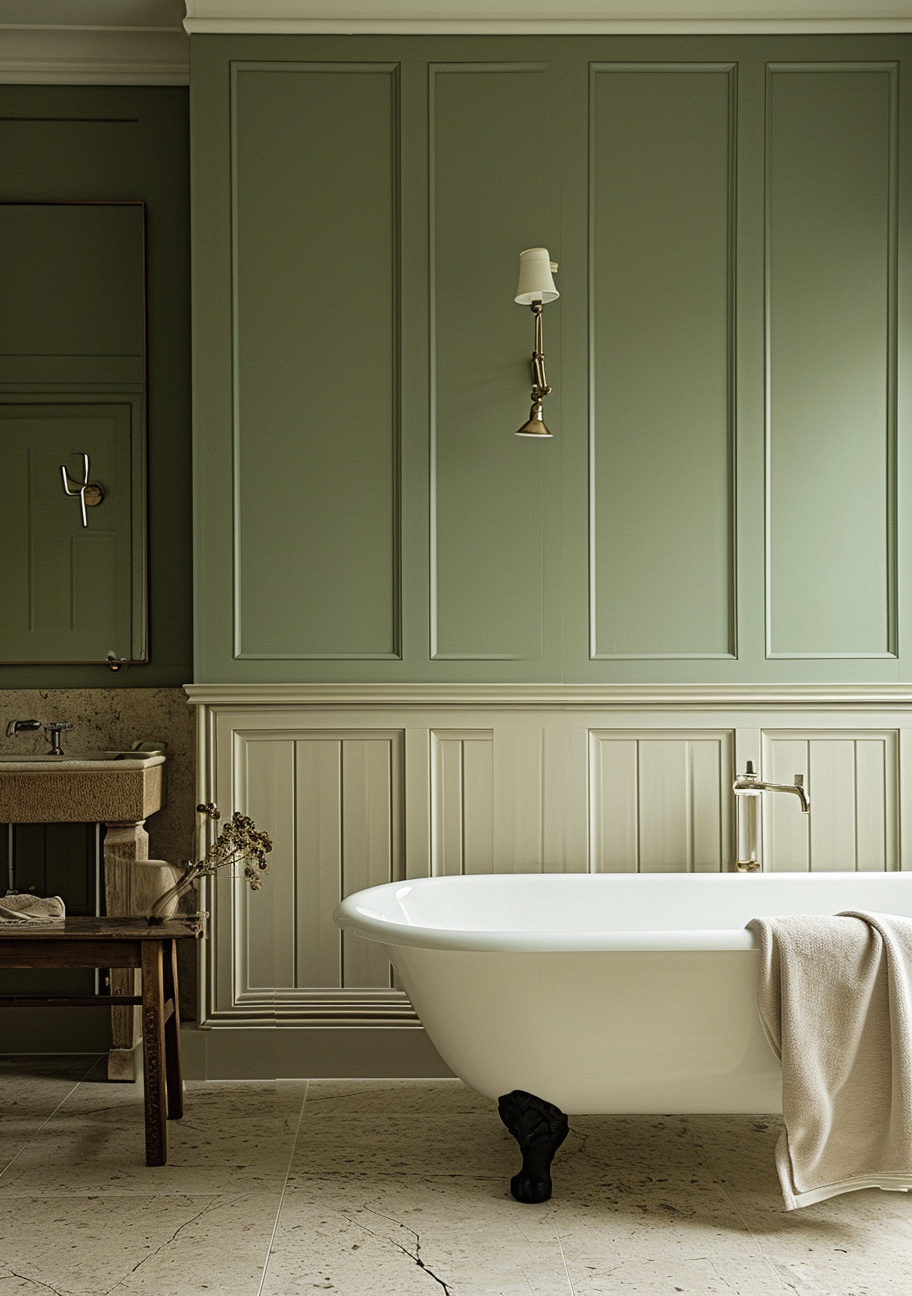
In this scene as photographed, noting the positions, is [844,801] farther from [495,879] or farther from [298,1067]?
[298,1067]

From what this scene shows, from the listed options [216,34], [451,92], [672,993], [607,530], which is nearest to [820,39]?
[451,92]

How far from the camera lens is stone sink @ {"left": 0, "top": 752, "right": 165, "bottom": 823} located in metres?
2.62

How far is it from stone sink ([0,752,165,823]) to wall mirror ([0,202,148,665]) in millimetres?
488

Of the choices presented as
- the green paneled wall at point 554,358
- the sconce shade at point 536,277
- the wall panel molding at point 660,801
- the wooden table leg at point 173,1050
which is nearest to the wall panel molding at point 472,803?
the wall panel molding at point 660,801

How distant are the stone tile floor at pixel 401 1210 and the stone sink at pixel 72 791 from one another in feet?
2.34

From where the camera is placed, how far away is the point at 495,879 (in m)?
2.62

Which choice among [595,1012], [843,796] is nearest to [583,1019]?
[595,1012]

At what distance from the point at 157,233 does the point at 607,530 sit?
1.57 m

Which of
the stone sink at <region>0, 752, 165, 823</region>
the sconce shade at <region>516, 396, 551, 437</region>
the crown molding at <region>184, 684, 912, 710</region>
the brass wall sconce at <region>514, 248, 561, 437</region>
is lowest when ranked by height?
the stone sink at <region>0, 752, 165, 823</region>

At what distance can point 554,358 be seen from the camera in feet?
9.34

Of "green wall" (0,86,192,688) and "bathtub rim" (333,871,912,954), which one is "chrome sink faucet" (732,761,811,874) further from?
"green wall" (0,86,192,688)

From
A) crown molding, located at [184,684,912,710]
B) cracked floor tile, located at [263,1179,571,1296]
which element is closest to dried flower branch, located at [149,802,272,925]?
crown molding, located at [184,684,912,710]

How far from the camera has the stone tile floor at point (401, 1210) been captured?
6.03ft

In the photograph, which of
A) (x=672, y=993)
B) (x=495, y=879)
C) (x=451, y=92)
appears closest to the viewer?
(x=672, y=993)
